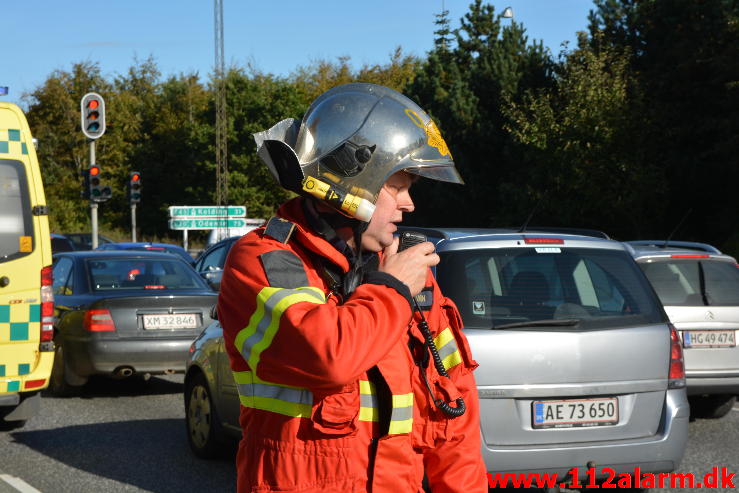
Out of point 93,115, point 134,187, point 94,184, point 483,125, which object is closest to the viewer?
point 93,115

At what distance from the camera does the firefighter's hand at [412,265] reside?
2.34m

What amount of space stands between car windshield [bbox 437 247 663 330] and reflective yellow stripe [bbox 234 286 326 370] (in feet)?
11.3

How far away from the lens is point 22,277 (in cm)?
809

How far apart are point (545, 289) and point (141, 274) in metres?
6.71

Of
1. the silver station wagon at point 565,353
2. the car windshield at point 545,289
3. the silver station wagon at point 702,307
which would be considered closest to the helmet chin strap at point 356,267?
the silver station wagon at point 565,353

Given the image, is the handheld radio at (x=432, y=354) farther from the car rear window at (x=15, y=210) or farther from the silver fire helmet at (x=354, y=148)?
the car rear window at (x=15, y=210)

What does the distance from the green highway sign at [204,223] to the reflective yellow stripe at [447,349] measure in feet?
87.7

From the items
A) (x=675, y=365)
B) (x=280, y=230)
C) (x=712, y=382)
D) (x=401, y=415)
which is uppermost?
(x=280, y=230)

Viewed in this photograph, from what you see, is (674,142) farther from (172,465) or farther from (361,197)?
(361,197)

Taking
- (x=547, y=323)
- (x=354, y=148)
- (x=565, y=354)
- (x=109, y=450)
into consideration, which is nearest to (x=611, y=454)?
(x=565, y=354)

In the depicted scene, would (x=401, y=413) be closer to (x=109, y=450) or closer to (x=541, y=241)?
(x=541, y=241)

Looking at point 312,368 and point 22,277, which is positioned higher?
point 312,368

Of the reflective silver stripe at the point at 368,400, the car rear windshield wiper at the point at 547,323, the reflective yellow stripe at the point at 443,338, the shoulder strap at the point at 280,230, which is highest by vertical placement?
the shoulder strap at the point at 280,230

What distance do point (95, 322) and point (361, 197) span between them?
8.47 m
